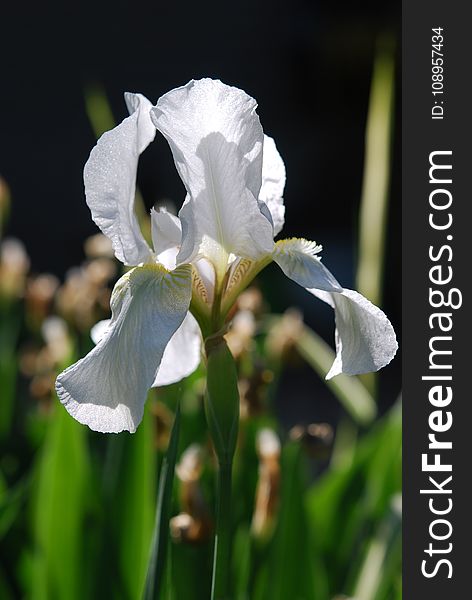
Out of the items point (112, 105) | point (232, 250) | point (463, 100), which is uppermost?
point (112, 105)

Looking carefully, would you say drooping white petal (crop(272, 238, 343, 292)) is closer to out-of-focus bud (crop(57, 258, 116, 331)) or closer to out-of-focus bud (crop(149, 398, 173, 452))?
out-of-focus bud (crop(149, 398, 173, 452))

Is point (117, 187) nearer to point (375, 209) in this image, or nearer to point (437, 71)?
point (437, 71)

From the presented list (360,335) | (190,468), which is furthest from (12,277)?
(360,335)

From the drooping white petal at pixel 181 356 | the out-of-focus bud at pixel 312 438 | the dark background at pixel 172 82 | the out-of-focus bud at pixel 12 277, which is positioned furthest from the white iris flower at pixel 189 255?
the dark background at pixel 172 82

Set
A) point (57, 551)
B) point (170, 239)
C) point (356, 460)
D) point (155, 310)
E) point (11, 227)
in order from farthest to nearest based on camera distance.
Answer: point (11, 227) → point (356, 460) → point (57, 551) → point (170, 239) → point (155, 310)

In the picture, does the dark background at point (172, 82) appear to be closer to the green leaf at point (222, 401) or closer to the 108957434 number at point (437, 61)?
the 108957434 number at point (437, 61)

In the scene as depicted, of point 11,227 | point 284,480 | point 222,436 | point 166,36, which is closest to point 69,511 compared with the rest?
point 284,480

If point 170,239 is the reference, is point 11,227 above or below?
above

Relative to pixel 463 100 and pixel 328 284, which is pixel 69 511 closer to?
pixel 328 284
